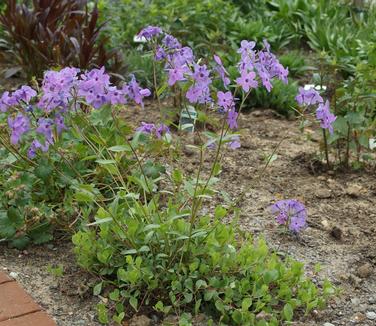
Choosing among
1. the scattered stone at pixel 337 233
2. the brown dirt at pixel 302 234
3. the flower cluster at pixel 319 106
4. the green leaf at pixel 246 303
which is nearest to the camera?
the green leaf at pixel 246 303

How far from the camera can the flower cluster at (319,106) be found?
2.64 m

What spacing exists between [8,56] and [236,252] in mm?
3103

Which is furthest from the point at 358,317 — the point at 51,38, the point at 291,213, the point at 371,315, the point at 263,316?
the point at 51,38

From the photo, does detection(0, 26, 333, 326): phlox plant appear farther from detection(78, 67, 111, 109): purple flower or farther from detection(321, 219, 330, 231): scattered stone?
detection(321, 219, 330, 231): scattered stone

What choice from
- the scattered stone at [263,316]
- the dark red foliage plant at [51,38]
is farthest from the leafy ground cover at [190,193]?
the dark red foliage plant at [51,38]

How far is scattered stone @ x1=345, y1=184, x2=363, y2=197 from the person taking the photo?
12.0 ft

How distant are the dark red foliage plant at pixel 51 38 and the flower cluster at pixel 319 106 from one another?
2117 millimetres

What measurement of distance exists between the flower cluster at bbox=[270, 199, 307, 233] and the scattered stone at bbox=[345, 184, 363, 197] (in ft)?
2.10

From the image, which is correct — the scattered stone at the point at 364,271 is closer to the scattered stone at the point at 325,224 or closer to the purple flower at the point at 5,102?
the scattered stone at the point at 325,224

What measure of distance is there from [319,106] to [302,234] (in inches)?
29.8

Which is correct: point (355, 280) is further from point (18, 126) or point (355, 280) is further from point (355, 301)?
point (18, 126)

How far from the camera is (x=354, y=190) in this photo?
3.67 meters

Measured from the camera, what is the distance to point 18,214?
10.1 feet

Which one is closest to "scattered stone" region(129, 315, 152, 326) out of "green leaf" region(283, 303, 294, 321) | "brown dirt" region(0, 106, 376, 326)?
"brown dirt" region(0, 106, 376, 326)
